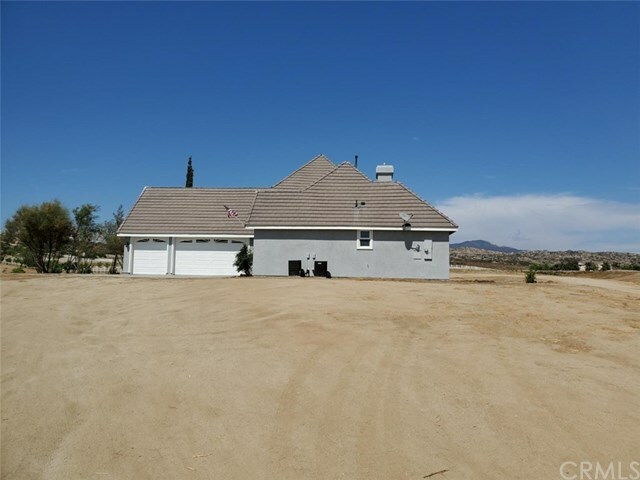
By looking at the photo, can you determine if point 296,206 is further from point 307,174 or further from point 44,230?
point 44,230

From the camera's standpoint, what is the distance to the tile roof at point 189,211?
28.0m

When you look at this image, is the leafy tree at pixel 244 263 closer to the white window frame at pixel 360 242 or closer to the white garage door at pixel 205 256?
the white garage door at pixel 205 256

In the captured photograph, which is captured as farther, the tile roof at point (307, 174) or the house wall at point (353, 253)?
the tile roof at point (307, 174)

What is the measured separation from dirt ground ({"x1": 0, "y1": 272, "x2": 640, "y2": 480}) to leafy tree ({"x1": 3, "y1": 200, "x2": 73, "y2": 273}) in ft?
74.1

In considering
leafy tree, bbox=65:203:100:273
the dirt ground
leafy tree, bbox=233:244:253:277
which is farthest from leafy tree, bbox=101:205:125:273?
the dirt ground

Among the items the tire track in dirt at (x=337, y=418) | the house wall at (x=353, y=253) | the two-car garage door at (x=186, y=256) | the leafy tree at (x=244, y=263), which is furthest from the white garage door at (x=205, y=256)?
the tire track in dirt at (x=337, y=418)

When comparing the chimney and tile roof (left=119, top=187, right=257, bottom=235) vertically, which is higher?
the chimney

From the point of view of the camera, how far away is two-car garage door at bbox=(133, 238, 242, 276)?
27688mm

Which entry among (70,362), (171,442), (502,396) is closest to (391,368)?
(502,396)

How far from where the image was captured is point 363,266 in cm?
2295

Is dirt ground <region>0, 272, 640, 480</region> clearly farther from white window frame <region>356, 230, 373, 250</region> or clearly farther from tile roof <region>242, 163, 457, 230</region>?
tile roof <region>242, 163, 457, 230</region>

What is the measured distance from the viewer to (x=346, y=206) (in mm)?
24266

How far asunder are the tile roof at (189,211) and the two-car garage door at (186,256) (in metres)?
0.78

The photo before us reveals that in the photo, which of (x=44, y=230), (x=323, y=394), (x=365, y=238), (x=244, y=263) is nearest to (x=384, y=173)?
(x=365, y=238)
